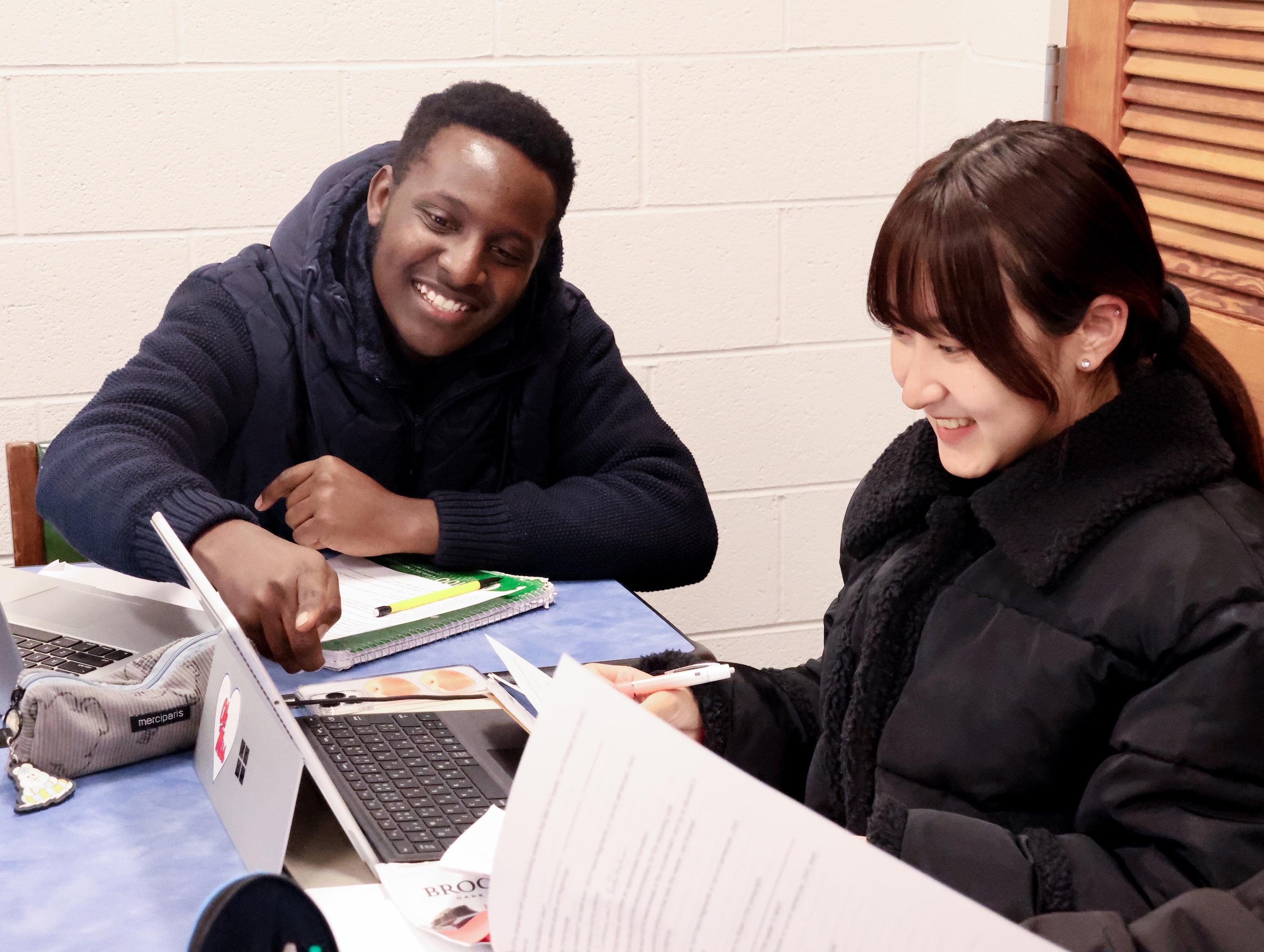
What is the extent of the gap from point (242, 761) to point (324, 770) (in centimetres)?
9

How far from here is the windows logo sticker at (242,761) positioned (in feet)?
3.19

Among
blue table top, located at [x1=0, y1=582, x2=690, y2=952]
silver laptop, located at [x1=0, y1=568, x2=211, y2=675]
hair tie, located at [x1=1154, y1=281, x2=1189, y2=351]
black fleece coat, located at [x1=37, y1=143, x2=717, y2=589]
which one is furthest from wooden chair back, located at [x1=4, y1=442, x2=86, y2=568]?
hair tie, located at [x1=1154, y1=281, x2=1189, y2=351]

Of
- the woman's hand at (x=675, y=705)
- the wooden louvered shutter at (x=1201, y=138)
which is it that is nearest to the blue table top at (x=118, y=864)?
the woman's hand at (x=675, y=705)

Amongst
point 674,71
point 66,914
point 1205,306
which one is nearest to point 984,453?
point 66,914

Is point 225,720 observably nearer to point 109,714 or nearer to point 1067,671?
point 109,714

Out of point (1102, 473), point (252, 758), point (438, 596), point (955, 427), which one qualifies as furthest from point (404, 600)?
point (1102, 473)

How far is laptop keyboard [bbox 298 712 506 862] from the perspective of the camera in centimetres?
97

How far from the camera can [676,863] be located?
631 millimetres

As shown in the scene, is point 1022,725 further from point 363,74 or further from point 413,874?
point 363,74

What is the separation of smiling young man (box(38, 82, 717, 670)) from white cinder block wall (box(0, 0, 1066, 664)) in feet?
1.73

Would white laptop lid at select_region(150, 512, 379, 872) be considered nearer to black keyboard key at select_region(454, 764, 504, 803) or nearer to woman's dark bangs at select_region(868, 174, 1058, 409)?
black keyboard key at select_region(454, 764, 504, 803)

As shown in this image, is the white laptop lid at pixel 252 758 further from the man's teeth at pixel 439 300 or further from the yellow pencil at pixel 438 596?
the man's teeth at pixel 439 300

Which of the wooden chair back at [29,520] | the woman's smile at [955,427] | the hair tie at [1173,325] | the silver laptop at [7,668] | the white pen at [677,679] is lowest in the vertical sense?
the wooden chair back at [29,520]

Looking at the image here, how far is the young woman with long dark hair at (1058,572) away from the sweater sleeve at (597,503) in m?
0.57
